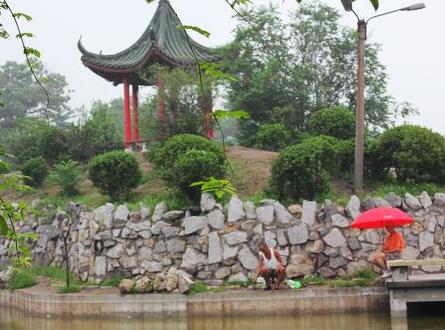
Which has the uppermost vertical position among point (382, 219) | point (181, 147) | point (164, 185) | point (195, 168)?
point (181, 147)

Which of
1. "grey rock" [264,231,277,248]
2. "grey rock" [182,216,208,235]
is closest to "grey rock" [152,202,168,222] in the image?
"grey rock" [182,216,208,235]

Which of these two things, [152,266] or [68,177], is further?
[68,177]

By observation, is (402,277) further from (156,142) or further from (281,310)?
(156,142)

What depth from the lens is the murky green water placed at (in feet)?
31.9

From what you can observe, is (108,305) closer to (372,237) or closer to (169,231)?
(169,231)

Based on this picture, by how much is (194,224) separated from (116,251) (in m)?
1.63

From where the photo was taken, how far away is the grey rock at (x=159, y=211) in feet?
42.7

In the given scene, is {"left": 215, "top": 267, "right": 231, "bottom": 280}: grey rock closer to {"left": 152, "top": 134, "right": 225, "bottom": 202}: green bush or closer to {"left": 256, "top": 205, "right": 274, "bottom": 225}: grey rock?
{"left": 256, "top": 205, "right": 274, "bottom": 225}: grey rock

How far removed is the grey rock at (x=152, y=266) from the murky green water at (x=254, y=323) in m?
1.79

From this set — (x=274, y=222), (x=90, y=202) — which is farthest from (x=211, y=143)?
(x=90, y=202)

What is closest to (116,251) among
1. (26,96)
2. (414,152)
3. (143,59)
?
(414,152)

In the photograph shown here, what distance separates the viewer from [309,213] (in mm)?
12594

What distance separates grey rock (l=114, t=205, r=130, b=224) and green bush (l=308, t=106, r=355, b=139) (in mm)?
→ 5250

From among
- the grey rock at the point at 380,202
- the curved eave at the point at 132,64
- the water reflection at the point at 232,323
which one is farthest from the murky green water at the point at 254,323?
the curved eave at the point at 132,64
